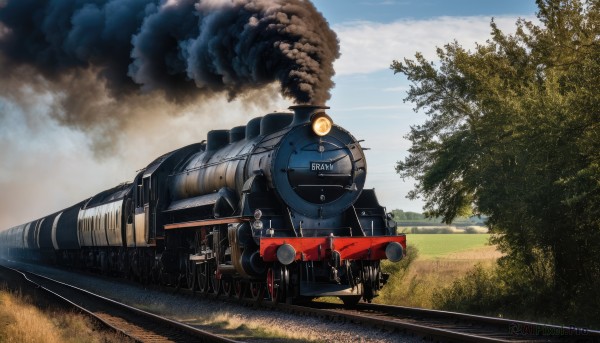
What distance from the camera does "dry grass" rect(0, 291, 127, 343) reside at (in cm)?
1249

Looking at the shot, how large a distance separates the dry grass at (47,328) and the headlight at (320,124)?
5.99m

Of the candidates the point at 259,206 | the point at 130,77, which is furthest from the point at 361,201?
the point at 130,77

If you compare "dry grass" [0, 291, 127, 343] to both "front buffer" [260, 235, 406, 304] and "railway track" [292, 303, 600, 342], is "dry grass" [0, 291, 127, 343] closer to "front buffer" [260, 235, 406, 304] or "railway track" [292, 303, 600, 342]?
"front buffer" [260, 235, 406, 304]

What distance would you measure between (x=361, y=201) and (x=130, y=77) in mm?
12954

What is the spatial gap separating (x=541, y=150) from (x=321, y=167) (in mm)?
4521

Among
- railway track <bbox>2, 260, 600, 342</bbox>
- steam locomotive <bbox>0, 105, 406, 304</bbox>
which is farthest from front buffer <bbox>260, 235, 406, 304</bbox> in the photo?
railway track <bbox>2, 260, 600, 342</bbox>

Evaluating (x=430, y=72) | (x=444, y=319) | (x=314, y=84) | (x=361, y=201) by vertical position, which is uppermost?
(x=430, y=72)

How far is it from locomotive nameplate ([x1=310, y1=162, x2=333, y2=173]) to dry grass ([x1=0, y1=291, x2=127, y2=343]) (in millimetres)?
5516

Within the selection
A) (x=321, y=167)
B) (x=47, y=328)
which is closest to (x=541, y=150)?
(x=321, y=167)

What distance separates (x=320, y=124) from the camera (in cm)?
1673

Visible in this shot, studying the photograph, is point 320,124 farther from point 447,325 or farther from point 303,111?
point 447,325

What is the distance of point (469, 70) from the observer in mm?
22812

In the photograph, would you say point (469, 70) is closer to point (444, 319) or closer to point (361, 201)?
point (361, 201)

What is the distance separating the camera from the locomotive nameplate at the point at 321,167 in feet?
55.3
